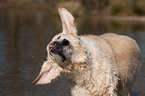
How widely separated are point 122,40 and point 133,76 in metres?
0.68

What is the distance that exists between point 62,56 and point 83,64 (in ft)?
1.12

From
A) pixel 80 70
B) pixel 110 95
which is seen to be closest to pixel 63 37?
pixel 80 70

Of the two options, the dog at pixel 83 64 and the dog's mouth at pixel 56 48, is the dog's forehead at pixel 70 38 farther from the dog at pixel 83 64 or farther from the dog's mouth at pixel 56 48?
the dog's mouth at pixel 56 48

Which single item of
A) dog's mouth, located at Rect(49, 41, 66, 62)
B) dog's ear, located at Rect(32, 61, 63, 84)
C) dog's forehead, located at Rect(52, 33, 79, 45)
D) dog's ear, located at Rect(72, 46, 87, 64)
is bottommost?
dog's ear, located at Rect(32, 61, 63, 84)

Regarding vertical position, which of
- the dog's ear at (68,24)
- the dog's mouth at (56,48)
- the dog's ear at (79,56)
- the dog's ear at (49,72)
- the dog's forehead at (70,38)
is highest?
the dog's ear at (68,24)

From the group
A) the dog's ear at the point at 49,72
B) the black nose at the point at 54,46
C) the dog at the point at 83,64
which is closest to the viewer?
the black nose at the point at 54,46

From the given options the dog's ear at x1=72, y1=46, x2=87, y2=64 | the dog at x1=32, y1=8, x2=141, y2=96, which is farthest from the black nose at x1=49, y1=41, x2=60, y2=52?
the dog's ear at x1=72, y1=46, x2=87, y2=64

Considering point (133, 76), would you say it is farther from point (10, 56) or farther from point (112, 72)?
point (10, 56)

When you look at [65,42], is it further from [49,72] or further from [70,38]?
[49,72]

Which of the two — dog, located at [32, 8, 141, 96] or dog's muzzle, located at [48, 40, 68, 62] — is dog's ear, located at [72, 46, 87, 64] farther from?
dog's muzzle, located at [48, 40, 68, 62]

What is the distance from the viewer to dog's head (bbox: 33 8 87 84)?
10.4 feet

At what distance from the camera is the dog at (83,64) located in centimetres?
325

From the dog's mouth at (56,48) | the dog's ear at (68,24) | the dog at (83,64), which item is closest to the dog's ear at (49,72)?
the dog at (83,64)

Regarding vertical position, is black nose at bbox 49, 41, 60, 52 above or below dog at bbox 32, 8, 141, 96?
above
